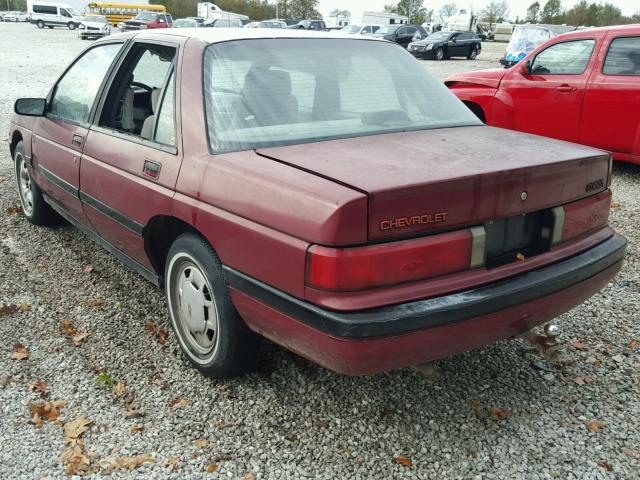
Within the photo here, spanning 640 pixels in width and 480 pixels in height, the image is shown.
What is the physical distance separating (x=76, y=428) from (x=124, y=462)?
13.8 inches

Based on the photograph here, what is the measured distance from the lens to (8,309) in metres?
3.73

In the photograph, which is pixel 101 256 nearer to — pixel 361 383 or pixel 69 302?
pixel 69 302

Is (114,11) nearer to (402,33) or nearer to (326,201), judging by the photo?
(402,33)

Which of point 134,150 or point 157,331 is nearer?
point 134,150

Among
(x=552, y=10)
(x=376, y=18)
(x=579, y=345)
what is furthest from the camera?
(x=552, y=10)

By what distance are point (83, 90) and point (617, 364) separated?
3641mm

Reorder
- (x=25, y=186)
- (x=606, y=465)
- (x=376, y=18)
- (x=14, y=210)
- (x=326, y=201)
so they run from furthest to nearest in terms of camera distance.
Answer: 1. (x=376, y=18)
2. (x=14, y=210)
3. (x=25, y=186)
4. (x=606, y=465)
5. (x=326, y=201)

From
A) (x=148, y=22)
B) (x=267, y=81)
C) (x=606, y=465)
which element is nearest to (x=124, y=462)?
(x=267, y=81)

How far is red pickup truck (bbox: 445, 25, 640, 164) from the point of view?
6609 mm

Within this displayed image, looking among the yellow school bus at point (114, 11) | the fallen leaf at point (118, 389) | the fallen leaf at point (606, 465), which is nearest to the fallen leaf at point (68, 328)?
the fallen leaf at point (118, 389)

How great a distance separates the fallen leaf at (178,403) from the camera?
9.29ft

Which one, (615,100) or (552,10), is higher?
(552,10)

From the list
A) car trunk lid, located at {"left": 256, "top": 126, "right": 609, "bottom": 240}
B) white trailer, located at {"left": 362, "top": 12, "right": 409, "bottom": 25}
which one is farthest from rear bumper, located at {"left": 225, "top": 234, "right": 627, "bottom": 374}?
white trailer, located at {"left": 362, "top": 12, "right": 409, "bottom": 25}

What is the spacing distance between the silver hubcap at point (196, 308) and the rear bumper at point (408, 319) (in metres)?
0.32
